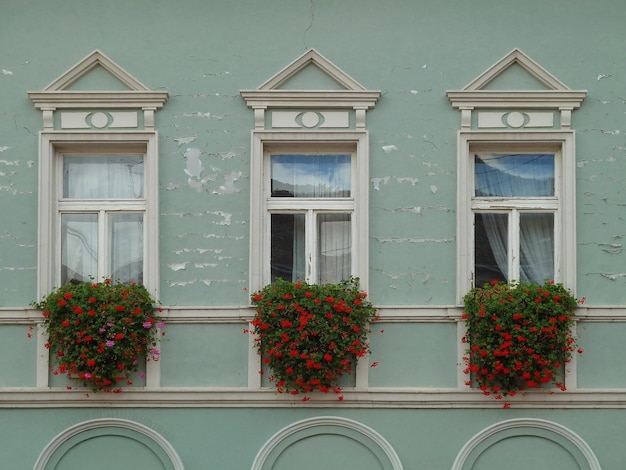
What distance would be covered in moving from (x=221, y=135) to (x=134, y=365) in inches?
100

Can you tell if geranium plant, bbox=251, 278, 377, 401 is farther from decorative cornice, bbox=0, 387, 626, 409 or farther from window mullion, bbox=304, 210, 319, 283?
window mullion, bbox=304, 210, 319, 283

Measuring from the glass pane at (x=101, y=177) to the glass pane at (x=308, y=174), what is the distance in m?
1.50

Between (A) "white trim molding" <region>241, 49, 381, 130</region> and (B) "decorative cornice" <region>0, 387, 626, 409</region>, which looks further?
(A) "white trim molding" <region>241, 49, 381, 130</region>

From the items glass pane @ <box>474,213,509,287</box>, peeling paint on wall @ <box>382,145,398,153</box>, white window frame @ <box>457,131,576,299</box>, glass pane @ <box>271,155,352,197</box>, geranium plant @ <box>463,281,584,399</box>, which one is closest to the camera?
geranium plant @ <box>463,281,584,399</box>

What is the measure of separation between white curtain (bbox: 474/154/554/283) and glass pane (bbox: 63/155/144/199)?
12.2 feet

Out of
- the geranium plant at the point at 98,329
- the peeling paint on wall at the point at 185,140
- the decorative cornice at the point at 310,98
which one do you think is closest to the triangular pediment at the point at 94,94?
the peeling paint on wall at the point at 185,140

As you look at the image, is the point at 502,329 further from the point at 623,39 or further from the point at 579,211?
the point at 623,39

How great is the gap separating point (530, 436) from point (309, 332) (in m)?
2.59

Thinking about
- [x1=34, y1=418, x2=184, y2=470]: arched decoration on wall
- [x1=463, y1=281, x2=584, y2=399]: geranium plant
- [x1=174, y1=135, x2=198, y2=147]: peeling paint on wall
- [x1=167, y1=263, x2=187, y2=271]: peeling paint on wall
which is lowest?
[x1=34, y1=418, x2=184, y2=470]: arched decoration on wall

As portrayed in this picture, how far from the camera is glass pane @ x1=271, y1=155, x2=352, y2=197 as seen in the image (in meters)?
9.98

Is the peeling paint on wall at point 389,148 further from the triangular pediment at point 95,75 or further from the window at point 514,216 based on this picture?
the triangular pediment at point 95,75

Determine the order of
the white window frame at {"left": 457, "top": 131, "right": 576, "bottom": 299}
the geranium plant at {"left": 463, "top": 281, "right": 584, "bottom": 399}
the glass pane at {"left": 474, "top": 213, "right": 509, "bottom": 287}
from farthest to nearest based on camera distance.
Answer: the glass pane at {"left": 474, "top": 213, "right": 509, "bottom": 287} < the white window frame at {"left": 457, "top": 131, "right": 576, "bottom": 299} < the geranium plant at {"left": 463, "top": 281, "right": 584, "bottom": 399}

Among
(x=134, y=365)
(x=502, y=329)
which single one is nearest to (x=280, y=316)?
(x=134, y=365)

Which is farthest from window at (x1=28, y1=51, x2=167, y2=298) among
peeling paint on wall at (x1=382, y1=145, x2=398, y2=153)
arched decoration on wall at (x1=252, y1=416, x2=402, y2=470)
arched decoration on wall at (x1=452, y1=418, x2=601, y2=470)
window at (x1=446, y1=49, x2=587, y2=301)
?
arched decoration on wall at (x1=452, y1=418, x2=601, y2=470)
